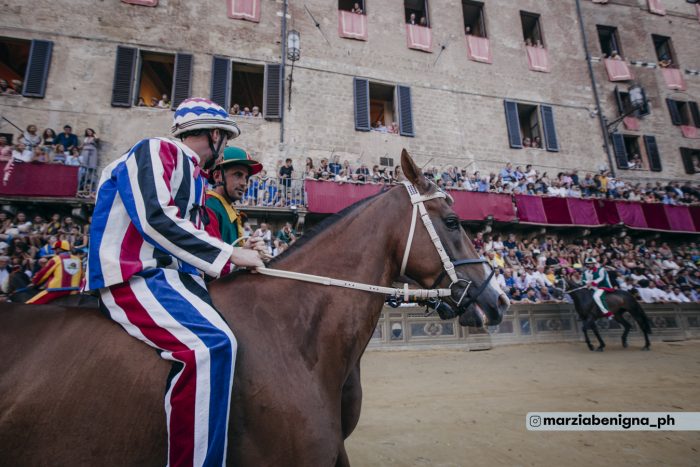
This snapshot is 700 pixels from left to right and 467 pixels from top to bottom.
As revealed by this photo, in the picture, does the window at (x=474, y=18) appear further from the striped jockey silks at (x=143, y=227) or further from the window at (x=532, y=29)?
the striped jockey silks at (x=143, y=227)

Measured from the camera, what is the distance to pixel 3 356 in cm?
132

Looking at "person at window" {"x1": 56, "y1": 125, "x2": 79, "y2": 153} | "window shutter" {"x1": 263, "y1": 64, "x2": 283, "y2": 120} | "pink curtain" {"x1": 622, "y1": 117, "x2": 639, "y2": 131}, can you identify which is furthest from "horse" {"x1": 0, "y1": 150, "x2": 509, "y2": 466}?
"pink curtain" {"x1": 622, "y1": 117, "x2": 639, "y2": 131}

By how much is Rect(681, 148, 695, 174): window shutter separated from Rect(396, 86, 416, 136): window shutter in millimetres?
17032

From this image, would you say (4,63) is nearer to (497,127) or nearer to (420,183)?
(420,183)

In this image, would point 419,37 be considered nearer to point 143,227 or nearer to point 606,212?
point 606,212

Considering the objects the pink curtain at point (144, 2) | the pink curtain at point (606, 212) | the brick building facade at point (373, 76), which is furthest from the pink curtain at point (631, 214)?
the pink curtain at point (144, 2)

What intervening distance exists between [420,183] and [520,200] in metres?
14.9

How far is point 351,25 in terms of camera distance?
15867mm

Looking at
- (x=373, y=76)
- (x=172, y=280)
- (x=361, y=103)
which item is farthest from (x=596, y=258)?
(x=172, y=280)

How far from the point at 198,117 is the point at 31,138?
14.2m

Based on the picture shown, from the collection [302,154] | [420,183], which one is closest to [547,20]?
[302,154]

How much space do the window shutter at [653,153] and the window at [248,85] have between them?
21.5m

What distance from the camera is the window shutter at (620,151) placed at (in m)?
18.5

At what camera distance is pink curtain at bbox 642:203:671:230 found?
16719 mm
